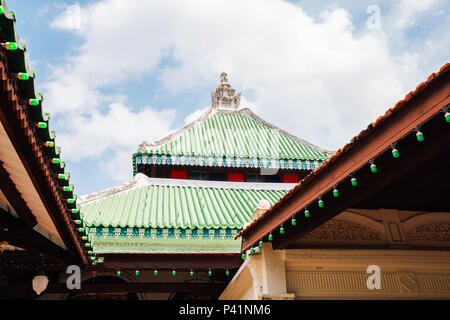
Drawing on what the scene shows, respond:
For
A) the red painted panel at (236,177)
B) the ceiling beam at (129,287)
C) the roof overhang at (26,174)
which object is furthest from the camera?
the red painted panel at (236,177)

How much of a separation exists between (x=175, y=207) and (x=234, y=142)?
381 centimetres

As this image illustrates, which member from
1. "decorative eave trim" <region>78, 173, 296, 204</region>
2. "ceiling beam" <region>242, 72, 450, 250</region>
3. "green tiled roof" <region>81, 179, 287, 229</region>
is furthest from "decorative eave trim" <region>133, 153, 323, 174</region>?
"ceiling beam" <region>242, 72, 450, 250</region>

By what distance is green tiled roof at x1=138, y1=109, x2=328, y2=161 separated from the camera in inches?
420

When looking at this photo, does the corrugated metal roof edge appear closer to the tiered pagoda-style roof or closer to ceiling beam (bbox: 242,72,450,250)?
the tiered pagoda-style roof

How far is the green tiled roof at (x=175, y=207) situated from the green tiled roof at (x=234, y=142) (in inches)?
46.3

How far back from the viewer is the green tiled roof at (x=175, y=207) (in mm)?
6914

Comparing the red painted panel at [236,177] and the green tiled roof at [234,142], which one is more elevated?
the green tiled roof at [234,142]

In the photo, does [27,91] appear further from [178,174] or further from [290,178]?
[290,178]

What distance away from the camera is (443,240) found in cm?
586

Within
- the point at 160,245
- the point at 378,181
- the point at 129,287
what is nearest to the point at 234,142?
the point at 160,245

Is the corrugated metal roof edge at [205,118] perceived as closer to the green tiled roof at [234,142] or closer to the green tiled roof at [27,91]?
the green tiled roof at [234,142]

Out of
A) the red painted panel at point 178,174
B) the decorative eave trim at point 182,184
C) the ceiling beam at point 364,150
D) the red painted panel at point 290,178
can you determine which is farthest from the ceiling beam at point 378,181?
the red painted panel at point 290,178

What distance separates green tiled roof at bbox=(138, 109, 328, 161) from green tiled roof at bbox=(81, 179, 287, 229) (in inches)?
46.3
